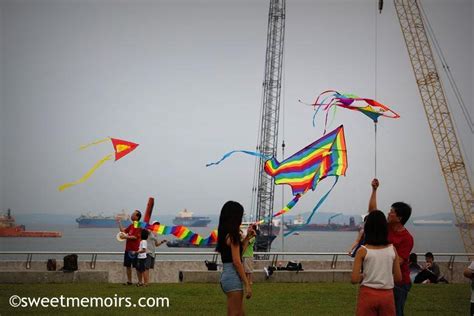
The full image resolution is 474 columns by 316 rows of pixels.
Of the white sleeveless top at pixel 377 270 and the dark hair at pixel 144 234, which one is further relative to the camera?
the dark hair at pixel 144 234

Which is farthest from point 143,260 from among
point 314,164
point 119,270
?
point 314,164

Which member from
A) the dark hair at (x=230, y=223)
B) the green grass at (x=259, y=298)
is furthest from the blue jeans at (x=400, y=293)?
the green grass at (x=259, y=298)

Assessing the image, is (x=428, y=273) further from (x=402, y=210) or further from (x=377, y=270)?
(x=377, y=270)

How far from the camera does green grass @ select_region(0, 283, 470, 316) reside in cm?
1332

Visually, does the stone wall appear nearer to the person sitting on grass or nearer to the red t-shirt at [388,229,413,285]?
the person sitting on grass

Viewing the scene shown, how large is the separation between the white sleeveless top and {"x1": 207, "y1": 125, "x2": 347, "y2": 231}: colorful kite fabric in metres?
7.21

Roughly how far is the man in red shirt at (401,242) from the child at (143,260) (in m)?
9.00

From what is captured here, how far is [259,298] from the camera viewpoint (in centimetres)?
1540

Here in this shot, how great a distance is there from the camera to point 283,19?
209 ft

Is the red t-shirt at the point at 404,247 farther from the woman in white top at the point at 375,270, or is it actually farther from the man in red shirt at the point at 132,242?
the man in red shirt at the point at 132,242

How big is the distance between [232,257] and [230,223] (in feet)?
1.20

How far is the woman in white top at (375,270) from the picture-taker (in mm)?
7910

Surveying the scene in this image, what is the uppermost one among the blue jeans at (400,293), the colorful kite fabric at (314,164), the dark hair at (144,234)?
the colorful kite fabric at (314,164)

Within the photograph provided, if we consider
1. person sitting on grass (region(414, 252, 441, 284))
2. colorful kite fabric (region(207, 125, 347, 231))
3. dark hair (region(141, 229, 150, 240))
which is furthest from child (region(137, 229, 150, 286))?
person sitting on grass (region(414, 252, 441, 284))
